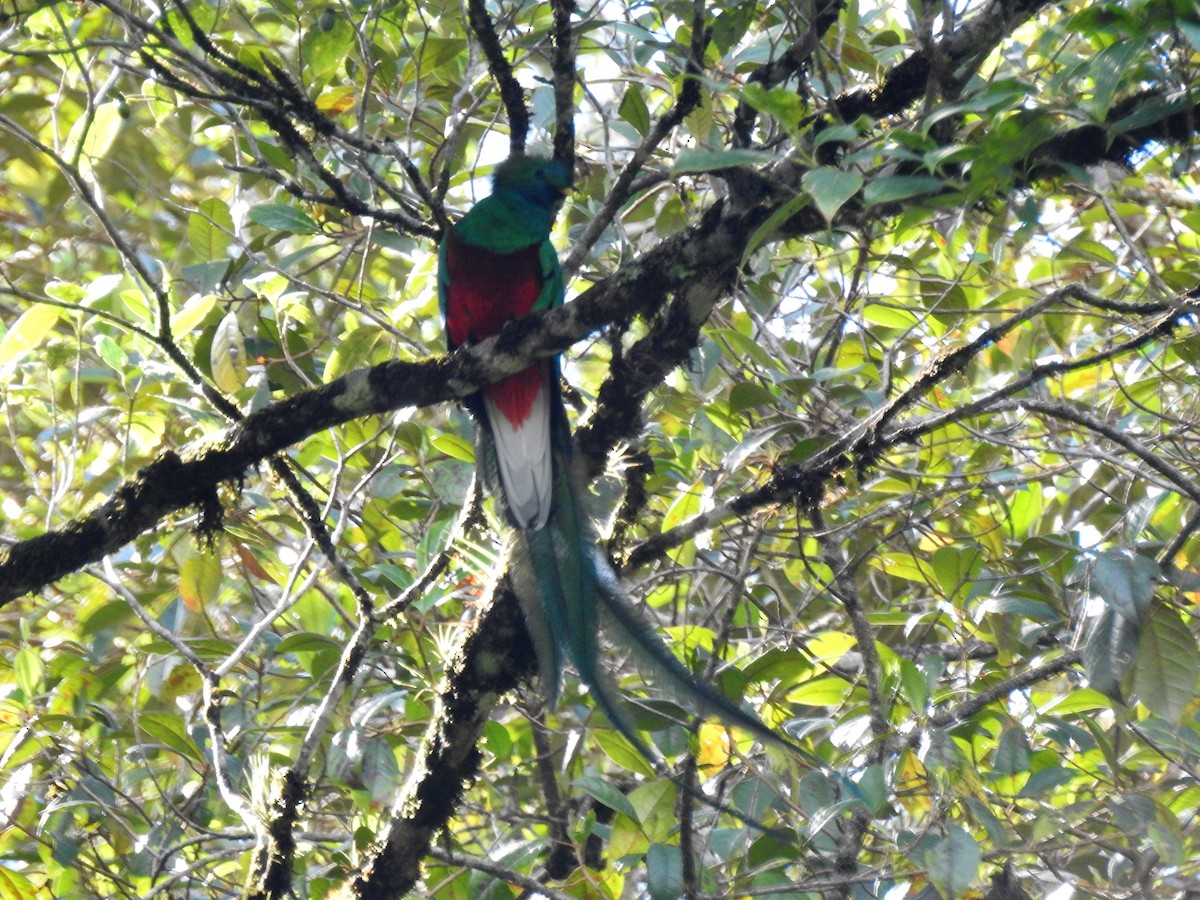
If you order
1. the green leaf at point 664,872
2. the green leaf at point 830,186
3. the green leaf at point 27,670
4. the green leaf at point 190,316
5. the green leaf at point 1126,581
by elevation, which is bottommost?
the green leaf at point 664,872

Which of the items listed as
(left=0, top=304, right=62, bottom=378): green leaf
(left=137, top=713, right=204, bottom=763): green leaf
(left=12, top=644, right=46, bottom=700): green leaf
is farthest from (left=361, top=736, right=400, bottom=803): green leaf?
(left=0, top=304, right=62, bottom=378): green leaf

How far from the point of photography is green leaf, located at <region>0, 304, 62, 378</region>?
259cm

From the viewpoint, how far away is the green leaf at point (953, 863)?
1944 mm

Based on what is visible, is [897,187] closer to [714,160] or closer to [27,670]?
[714,160]

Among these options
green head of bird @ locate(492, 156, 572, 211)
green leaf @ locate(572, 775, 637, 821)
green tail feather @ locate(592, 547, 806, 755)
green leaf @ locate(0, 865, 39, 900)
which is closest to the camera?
green tail feather @ locate(592, 547, 806, 755)

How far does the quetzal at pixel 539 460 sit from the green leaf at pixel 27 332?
0.90 m

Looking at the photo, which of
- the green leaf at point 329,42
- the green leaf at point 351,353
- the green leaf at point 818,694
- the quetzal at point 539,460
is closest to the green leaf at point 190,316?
the green leaf at point 351,353

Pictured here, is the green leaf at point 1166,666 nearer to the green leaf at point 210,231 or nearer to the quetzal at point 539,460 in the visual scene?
the quetzal at point 539,460

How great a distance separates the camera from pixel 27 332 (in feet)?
8.55

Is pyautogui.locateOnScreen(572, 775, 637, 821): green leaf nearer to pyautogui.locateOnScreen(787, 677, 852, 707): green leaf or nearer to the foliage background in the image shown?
the foliage background

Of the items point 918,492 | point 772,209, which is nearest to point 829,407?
point 918,492

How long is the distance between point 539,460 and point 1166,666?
4.21ft

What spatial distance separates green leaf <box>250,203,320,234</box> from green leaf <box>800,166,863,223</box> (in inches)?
58.8

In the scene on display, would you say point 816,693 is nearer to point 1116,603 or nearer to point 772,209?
point 1116,603
